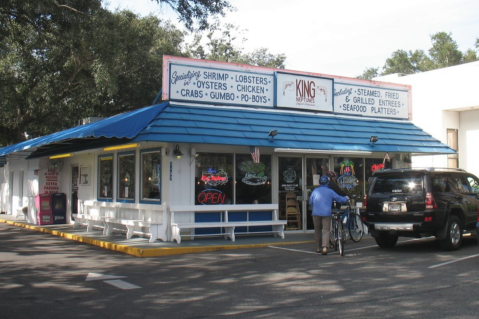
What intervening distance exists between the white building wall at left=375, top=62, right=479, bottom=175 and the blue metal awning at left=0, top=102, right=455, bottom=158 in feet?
19.0

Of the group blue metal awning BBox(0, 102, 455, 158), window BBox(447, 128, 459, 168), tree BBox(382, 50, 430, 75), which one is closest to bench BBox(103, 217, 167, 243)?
blue metal awning BBox(0, 102, 455, 158)

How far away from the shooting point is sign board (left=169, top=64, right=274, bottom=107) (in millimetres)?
14695

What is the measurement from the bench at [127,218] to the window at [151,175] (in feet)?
1.09

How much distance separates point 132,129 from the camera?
12984mm

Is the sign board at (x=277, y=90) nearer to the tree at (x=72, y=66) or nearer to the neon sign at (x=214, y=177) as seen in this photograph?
the neon sign at (x=214, y=177)

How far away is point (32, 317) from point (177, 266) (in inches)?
166

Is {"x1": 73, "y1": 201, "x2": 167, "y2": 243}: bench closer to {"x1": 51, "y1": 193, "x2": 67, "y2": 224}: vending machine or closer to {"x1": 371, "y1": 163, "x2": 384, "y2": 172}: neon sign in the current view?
{"x1": 51, "y1": 193, "x2": 67, "y2": 224}: vending machine

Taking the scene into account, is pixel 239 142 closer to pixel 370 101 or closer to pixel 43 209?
pixel 370 101

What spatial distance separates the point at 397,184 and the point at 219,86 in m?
6.13

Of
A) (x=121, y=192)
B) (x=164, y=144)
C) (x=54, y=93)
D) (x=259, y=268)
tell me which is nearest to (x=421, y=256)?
(x=259, y=268)

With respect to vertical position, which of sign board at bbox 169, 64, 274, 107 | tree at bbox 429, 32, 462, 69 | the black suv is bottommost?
the black suv

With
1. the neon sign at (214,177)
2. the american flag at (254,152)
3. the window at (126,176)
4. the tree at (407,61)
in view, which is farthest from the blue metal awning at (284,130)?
the tree at (407,61)

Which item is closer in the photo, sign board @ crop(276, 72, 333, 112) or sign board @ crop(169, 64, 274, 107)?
sign board @ crop(169, 64, 274, 107)

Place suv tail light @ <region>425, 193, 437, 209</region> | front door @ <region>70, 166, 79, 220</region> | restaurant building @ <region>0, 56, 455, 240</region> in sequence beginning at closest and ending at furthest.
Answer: suv tail light @ <region>425, 193, 437, 209</region>
restaurant building @ <region>0, 56, 455, 240</region>
front door @ <region>70, 166, 79, 220</region>
